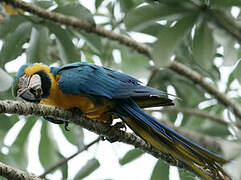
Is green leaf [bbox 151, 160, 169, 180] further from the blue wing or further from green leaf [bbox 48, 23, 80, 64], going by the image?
green leaf [bbox 48, 23, 80, 64]

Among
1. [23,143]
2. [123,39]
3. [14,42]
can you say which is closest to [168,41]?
[123,39]

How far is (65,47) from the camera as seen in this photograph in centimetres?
303

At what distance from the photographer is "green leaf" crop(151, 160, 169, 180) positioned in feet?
8.84

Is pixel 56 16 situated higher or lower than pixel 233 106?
higher

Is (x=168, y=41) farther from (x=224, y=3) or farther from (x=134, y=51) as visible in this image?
(x=134, y=51)

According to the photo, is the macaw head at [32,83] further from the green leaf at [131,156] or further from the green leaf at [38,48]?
the green leaf at [131,156]

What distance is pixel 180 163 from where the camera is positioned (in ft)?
7.15

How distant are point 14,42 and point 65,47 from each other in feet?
1.15

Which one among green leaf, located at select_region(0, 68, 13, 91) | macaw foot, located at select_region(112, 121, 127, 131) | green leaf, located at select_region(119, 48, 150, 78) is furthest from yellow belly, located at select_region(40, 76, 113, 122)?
green leaf, located at select_region(119, 48, 150, 78)

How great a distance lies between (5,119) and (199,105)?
1981 mm

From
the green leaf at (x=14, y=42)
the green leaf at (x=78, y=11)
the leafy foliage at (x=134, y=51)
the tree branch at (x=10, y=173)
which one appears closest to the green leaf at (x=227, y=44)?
the leafy foliage at (x=134, y=51)

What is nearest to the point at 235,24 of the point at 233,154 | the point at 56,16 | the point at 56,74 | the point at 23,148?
the point at 233,154

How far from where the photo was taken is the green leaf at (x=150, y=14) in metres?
2.30

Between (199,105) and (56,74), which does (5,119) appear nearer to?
(56,74)
